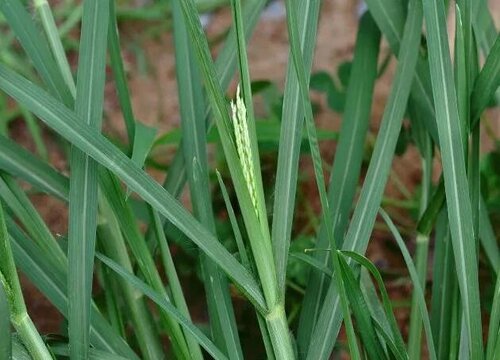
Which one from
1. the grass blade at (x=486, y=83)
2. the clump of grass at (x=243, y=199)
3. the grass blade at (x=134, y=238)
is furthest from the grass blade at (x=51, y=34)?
the grass blade at (x=486, y=83)

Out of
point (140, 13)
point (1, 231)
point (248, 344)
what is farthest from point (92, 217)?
point (140, 13)

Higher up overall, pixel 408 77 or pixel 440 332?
pixel 408 77

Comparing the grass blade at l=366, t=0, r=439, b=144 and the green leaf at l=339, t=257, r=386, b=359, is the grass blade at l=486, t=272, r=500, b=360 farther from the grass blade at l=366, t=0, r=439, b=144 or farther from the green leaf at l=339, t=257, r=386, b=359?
the grass blade at l=366, t=0, r=439, b=144

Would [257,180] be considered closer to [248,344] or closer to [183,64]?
[183,64]

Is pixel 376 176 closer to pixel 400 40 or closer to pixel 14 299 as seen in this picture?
pixel 400 40

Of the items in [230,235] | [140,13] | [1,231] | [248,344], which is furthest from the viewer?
[140,13]

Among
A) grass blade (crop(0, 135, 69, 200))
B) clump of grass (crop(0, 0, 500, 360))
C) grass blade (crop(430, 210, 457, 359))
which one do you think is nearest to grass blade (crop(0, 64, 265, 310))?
clump of grass (crop(0, 0, 500, 360))

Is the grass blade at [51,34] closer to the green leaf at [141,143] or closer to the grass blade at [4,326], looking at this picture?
the green leaf at [141,143]

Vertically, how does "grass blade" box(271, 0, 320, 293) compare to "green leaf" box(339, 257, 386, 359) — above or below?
above
